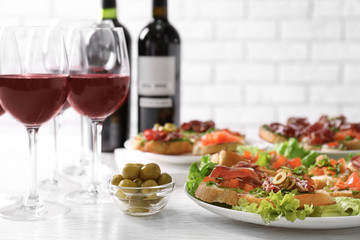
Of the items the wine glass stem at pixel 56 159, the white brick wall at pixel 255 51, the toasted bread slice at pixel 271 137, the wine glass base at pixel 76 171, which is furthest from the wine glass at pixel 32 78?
the white brick wall at pixel 255 51

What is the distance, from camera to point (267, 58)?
137 inches

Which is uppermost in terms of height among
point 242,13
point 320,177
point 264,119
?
point 242,13

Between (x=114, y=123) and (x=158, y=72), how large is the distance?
253 mm

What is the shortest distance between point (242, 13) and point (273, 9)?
0.18m

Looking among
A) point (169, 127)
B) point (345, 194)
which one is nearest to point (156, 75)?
point (169, 127)

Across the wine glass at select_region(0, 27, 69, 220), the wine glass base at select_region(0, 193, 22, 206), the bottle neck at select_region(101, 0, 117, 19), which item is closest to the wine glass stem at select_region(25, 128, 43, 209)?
the wine glass at select_region(0, 27, 69, 220)

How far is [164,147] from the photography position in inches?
71.7

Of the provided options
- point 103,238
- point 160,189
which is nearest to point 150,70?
point 160,189

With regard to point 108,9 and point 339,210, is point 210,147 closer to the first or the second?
point 108,9

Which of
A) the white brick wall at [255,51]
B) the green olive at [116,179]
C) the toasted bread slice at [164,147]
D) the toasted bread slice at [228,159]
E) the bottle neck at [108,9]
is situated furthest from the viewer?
the white brick wall at [255,51]

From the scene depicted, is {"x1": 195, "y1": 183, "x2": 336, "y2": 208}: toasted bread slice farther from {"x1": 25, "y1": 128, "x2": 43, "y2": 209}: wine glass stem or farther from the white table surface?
{"x1": 25, "y1": 128, "x2": 43, "y2": 209}: wine glass stem

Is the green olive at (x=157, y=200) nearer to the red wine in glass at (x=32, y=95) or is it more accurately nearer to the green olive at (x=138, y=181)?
the green olive at (x=138, y=181)

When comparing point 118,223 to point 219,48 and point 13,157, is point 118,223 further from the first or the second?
point 219,48

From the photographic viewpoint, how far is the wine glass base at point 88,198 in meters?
1.40
